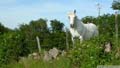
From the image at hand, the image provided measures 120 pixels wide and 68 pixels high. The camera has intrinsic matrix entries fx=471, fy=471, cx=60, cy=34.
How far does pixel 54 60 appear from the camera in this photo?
56.3 ft

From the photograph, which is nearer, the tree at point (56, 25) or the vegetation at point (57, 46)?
the vegetation at point (57, 46)

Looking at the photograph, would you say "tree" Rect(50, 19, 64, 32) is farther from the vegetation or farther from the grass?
the grass

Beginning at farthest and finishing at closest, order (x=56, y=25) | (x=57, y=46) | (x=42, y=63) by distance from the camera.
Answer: (x=56, y=25), (x=57, y=46), (x=42, y=63)

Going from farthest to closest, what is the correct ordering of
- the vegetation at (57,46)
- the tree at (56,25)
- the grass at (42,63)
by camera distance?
the tree at (56,25), the grass at (42,63), the vegetation at (57,46)

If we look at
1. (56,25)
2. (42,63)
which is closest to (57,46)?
(42,63)

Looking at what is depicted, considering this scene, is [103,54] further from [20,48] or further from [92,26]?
[20,48]

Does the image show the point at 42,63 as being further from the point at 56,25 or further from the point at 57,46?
the point at 56,25

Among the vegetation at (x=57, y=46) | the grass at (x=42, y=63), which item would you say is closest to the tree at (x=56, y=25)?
the vegetation at (x=57, y=46)

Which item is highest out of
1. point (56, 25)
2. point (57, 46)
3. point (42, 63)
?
point (56, 25)

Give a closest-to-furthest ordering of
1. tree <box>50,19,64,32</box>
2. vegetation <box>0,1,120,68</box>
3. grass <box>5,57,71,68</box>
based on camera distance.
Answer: vegetation <box>0,1,120,68</box> → grass <box>5,57,71,68</box> → tree <box>50,19,64,32</box>

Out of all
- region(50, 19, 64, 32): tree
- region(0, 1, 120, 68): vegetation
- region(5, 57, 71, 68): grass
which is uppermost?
region(50, 19, 64, 32): tree

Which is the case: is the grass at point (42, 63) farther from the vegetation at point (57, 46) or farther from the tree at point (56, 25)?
the tree at point (56, 25)

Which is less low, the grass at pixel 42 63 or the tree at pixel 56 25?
the tree at pixel 56 25

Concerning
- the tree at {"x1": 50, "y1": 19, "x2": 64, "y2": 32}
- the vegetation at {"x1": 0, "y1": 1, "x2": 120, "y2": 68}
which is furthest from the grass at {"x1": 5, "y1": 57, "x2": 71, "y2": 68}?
the tree at {"x1": 50, "y1": 19, "x2": 64, "y2": 32}
